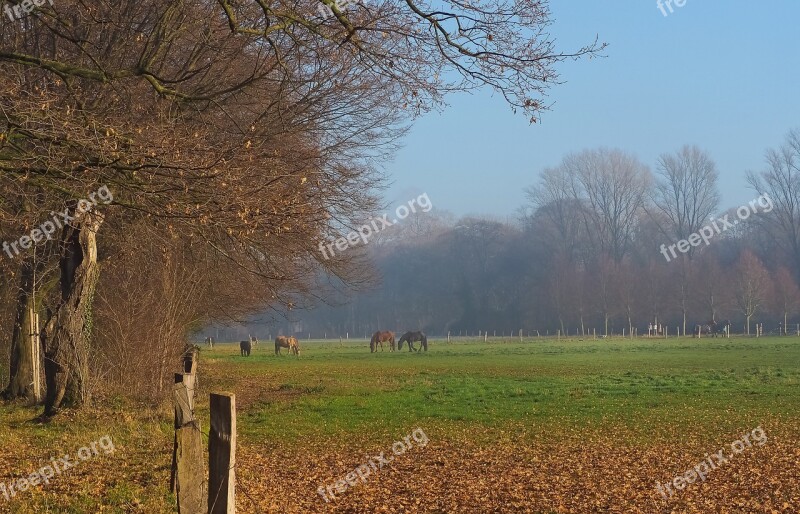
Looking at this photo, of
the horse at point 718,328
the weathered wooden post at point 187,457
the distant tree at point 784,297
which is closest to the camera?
the weathered wooden post at point 187,457

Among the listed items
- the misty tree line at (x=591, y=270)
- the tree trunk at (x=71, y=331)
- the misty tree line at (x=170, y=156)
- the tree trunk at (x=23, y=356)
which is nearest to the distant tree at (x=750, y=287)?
the misty tree line at (x=591, y=270)

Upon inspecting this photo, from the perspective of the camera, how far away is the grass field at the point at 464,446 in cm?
869

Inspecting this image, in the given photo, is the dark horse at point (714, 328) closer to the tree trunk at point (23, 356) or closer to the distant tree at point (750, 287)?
the distant tree at point (750, 287)

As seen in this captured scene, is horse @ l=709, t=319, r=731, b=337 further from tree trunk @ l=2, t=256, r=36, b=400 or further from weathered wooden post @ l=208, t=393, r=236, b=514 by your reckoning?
weathered wooden post @ l=208, t=393, r=236, b=514

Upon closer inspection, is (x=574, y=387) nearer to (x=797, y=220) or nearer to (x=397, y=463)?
(x=397, y=463)

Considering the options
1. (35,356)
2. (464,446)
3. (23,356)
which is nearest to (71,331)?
(35,356)

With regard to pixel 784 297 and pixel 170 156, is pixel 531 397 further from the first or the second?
pixel 784 297

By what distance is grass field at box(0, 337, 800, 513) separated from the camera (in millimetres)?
8688

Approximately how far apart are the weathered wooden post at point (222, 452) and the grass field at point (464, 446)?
2349 mm

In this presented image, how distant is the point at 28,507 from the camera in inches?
301

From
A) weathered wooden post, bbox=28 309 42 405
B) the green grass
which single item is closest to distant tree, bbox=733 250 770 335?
the green grass

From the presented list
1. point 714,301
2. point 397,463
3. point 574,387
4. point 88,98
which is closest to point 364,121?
point 88,98

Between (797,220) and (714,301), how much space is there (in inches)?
640

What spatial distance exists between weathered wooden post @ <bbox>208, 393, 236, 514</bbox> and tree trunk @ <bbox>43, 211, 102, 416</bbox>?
9580 millimetres
